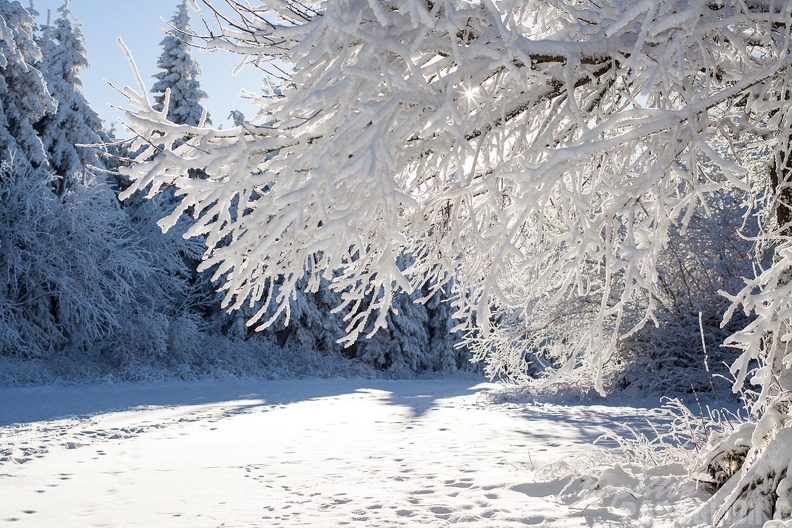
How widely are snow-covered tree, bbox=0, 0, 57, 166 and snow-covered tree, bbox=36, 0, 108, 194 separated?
28.3 inches

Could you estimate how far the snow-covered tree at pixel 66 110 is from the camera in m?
21.4

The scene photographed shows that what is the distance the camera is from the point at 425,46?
10.1 feet

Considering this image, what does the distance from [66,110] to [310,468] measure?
20163 mm

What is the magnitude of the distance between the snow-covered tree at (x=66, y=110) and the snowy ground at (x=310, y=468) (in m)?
12.3

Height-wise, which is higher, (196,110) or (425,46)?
(196,110)

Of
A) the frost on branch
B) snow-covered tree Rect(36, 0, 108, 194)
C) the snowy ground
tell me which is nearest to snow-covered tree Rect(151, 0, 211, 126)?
snow-covered tree Rect(36, 0, 108, 194)

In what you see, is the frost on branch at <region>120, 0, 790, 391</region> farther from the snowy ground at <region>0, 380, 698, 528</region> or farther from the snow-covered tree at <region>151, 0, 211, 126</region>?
the snow-covered tree at <region>151, 0, 211, 126</region>

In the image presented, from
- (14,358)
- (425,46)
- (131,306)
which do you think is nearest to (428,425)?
(425,46)

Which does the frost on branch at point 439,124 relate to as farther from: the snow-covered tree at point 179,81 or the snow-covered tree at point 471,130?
the snow-covered tree at point 179,81

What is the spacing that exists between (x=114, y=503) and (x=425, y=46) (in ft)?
12.4

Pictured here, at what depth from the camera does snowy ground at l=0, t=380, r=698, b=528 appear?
410cm

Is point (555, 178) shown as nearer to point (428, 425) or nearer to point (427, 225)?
point (427, 225)

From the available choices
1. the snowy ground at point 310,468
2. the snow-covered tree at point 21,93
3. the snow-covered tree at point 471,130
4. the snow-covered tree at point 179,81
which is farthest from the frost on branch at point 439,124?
the snow-covered tree at point 179,81

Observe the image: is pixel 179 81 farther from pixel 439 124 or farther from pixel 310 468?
pixel 439 124
